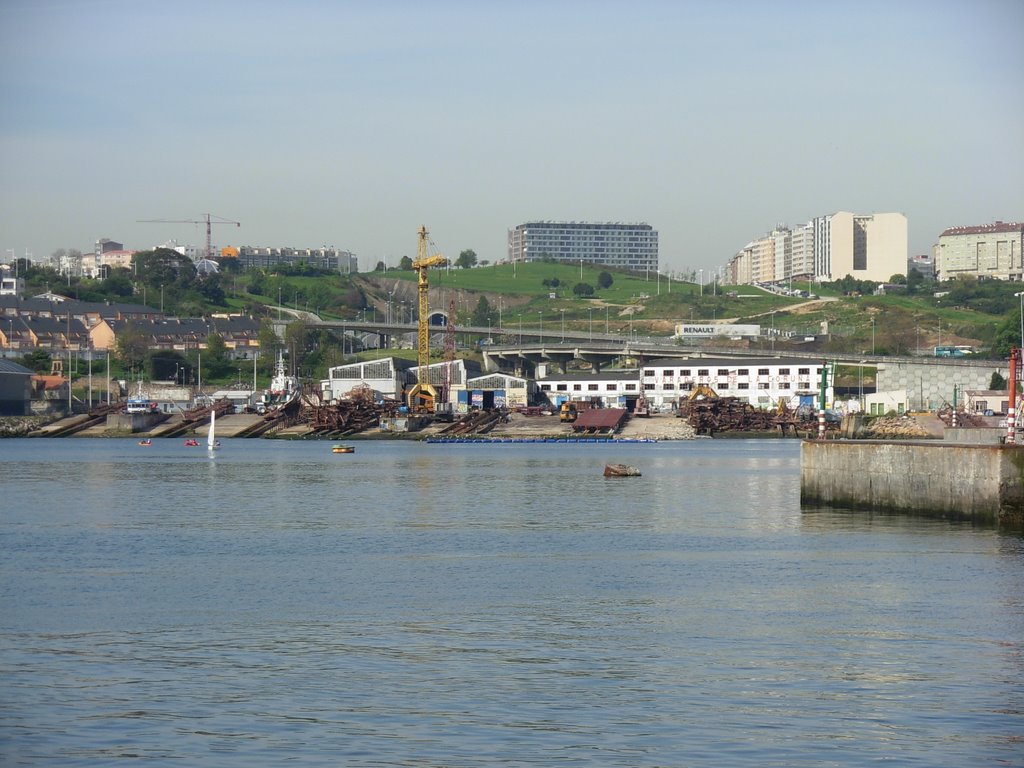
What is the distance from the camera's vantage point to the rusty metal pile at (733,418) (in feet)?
469

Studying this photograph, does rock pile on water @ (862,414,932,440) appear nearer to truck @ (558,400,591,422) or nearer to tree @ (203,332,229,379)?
truck @ (558,400,591,422)

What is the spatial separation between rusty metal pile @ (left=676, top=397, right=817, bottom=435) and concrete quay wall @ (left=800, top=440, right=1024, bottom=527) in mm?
91379

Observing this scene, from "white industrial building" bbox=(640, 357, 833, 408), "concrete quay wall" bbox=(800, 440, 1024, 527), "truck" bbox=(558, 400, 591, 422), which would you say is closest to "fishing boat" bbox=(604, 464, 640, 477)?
"concrete quay wall" bbox=(800, 440, 1024, 527)

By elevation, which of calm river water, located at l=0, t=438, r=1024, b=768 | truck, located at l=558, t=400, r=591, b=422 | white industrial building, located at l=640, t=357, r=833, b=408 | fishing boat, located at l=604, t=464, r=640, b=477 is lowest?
fishing boat, located at l=604, t=464, r=640, b=477

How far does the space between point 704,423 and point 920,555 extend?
10783 centimetres

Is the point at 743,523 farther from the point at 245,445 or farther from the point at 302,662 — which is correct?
the point at 245,445

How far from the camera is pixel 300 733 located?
18578mm

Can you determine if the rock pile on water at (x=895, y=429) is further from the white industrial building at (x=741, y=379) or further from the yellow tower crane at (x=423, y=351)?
the yellow tower crane at (x=423, y=351)

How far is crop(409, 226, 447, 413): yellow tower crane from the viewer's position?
155375 millimetres

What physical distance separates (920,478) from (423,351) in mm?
124473

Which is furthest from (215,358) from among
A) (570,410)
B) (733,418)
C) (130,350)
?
(733,418)

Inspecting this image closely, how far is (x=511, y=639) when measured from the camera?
25.0m

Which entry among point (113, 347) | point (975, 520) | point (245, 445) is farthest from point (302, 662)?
point (113, 347)

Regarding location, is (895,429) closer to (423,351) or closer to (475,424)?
(475,424)
